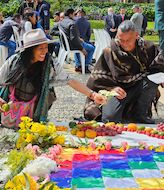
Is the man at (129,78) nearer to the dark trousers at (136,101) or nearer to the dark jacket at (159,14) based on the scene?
the dark trousers at (136,101)

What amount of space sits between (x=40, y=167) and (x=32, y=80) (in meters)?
1.82

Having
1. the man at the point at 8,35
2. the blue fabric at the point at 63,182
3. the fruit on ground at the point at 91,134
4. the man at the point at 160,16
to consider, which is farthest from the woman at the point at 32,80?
the man at the point at 8,35

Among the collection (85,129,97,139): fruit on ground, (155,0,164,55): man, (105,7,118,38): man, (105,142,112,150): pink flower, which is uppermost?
(155,0,164,55): man

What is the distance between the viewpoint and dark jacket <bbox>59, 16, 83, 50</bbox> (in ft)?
34.8

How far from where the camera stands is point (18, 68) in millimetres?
5191

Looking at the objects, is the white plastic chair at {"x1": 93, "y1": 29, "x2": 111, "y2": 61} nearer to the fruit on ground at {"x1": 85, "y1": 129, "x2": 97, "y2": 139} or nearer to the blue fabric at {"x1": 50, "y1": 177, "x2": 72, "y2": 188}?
the fruit on ground at {"x1": 85, "y1": 129, "x2": 97, "y2": 139}

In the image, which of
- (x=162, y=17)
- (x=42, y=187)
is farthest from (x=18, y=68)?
(x=162, y=17)

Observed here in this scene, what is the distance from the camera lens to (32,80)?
5.29 meters


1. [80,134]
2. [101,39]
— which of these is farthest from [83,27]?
[80,134]

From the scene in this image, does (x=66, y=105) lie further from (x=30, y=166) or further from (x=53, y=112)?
(x=30, y=166)

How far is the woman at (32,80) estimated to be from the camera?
16.9 feet

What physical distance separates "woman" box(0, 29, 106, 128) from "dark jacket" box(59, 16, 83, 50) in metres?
5.30

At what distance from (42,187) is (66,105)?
4639 mm

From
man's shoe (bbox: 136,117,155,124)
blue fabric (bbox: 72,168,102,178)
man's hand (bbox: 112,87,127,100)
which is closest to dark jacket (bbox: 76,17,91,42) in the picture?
man's shoe (bbox: 136,117,155,124)
